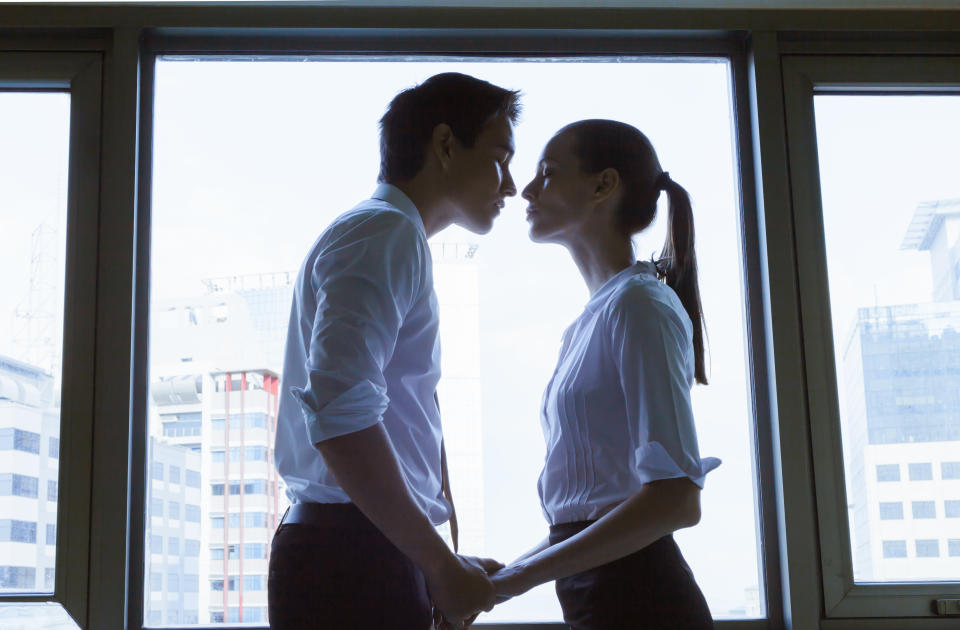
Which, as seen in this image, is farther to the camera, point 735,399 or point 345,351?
point 735,399

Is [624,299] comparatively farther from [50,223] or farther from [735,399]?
[50,223]

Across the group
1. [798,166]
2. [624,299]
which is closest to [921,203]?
[798,166]

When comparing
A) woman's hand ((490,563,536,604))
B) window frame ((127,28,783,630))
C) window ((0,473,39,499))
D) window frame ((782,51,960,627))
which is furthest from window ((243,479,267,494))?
window frame ((782,51,960,627))

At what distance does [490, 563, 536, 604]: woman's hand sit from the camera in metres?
1.37

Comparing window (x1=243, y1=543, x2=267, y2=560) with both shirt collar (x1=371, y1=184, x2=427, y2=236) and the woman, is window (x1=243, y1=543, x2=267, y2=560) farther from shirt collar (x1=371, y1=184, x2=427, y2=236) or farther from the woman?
shirt collar (x1=371, y1=184, x2=427, y2=236)

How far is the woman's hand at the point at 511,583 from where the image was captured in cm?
137

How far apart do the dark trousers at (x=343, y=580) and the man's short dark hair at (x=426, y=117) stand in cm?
52

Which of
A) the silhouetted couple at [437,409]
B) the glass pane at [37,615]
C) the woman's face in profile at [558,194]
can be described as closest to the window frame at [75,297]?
the glass pane at [37,615]

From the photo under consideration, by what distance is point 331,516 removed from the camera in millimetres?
1232

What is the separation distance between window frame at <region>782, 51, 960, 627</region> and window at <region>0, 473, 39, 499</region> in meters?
1.50

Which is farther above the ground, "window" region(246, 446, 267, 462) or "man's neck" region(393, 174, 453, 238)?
"man's neck" region(393, 174, 453, 238)

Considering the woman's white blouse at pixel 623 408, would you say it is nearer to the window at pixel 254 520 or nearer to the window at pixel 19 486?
the window at pixel 254 520

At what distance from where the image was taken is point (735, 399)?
207 centimetres

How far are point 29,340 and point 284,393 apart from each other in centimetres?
93
